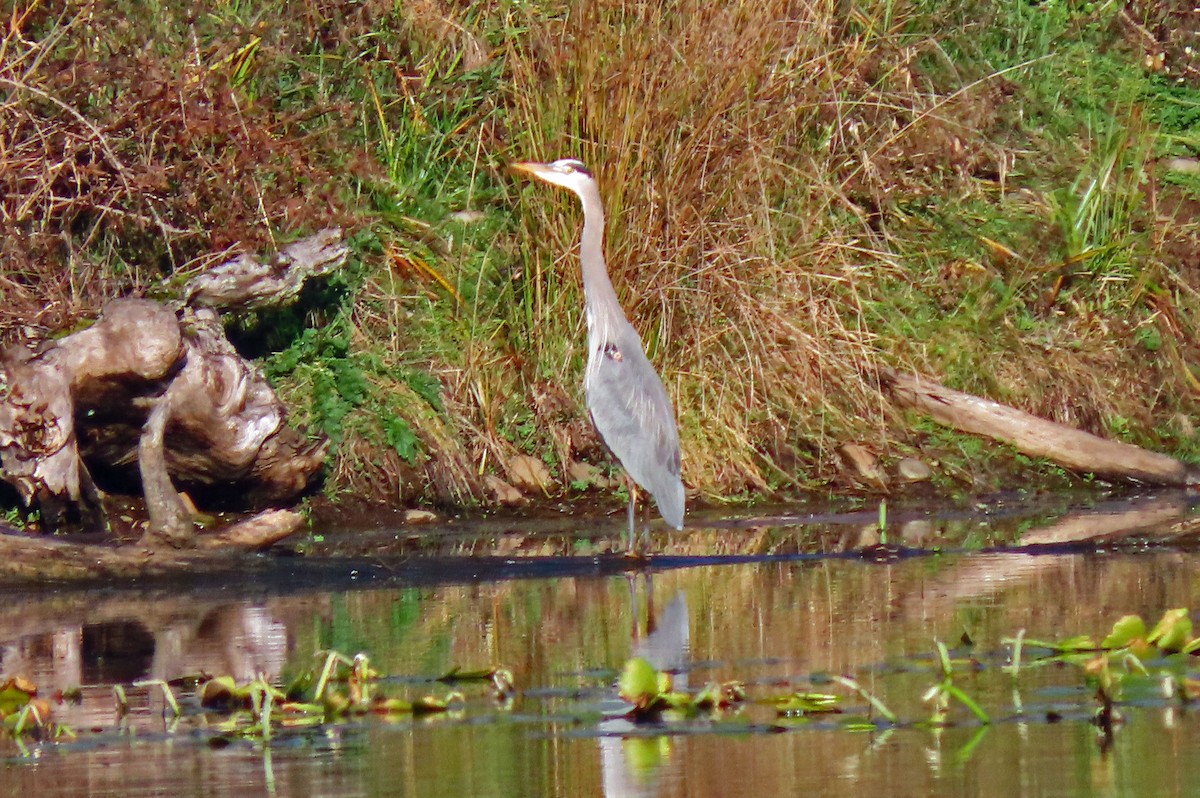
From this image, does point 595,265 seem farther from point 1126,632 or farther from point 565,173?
point 1126,632

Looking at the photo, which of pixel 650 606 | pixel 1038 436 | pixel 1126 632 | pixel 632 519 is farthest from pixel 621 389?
pixel 1126 632

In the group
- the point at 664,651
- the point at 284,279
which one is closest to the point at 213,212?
the point at 284,279

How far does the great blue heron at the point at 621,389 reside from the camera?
28.7 ft

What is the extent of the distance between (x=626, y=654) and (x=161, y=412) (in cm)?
313

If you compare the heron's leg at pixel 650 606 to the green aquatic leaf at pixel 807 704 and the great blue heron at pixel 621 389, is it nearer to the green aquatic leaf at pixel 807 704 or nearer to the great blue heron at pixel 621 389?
the great blue heron at pixel 621 389

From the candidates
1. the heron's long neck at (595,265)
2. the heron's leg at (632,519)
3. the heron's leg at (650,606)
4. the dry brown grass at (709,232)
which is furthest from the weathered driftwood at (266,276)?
the heron's leg at (650,606)

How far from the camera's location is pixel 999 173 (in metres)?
12.2

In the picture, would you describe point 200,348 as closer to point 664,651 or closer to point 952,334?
point 664,651

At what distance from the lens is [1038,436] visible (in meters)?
10.2

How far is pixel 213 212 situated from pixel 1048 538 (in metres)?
4.40

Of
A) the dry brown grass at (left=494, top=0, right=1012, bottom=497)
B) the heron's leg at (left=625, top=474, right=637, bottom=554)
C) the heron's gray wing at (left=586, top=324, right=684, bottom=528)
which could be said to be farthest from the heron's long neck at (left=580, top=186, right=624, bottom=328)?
the heron's leg at (left=625, top=474, right=637, bottom=554)

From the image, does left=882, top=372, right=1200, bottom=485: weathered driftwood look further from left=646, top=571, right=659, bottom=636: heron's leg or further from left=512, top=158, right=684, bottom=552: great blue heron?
left=646, top=571, right=659, bottom=636: heron's leg

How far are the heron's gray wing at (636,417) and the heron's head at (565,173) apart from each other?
0.84 m

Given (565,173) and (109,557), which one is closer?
(109,557)
